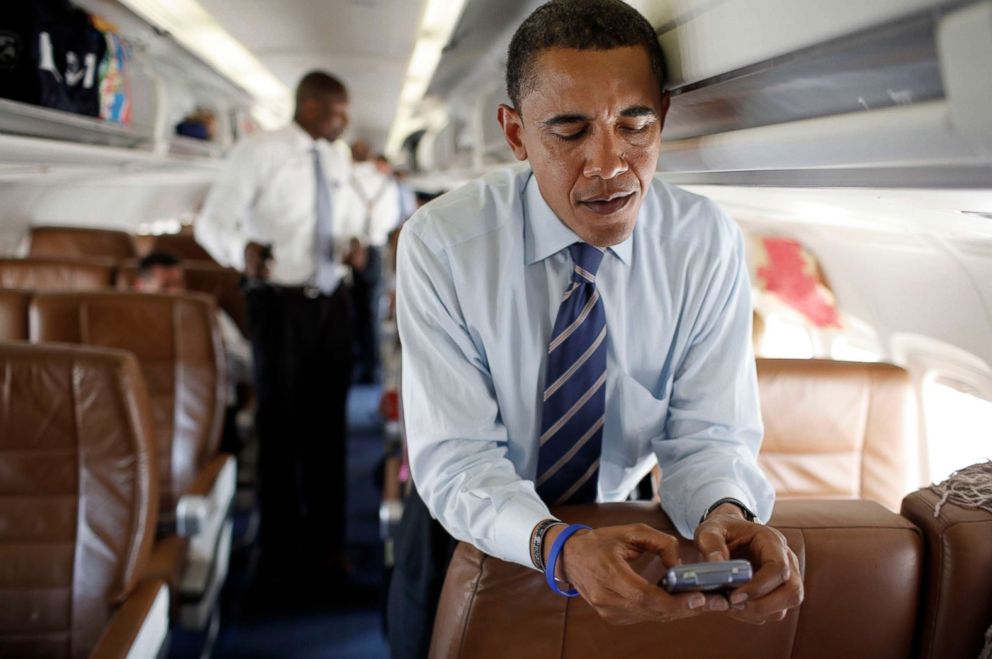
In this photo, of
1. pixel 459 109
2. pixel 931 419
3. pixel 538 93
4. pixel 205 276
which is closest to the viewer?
pixel 538 93

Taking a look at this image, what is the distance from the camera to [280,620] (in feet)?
10.9

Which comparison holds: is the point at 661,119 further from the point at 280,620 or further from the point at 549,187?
the point at 280,620

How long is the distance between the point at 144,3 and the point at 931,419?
147 inches

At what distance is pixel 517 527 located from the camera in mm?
1186

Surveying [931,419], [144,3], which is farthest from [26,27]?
[931,419]

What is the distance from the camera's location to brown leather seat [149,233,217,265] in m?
5.90

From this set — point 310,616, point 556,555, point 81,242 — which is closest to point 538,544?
point 556,555

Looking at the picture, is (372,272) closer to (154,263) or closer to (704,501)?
(154,263)

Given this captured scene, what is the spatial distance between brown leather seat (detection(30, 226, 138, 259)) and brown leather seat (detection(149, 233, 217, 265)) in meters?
0.30

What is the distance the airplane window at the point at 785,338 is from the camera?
132 inches

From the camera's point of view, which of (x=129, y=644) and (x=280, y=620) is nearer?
(x=129, y=644)

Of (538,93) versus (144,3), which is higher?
(144,3)

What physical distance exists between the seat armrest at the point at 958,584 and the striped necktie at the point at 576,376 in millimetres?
A: 582

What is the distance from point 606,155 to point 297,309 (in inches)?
102
